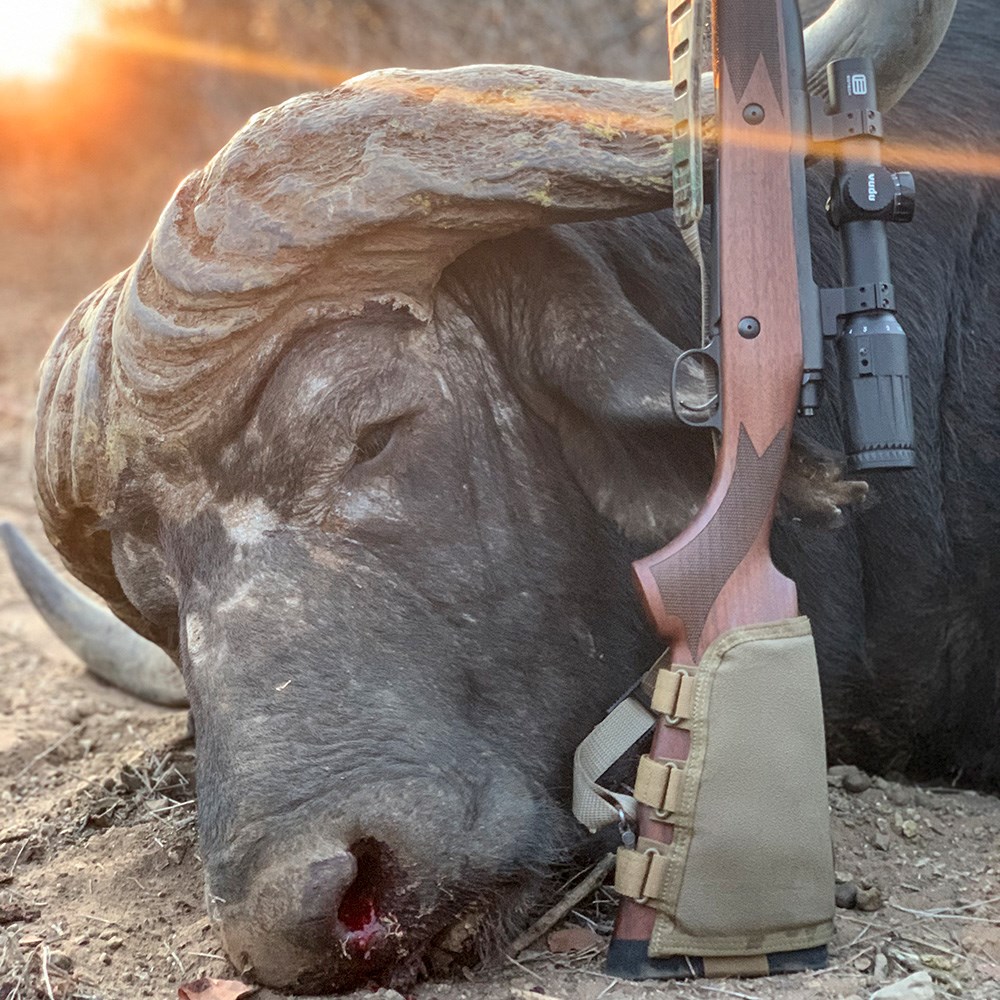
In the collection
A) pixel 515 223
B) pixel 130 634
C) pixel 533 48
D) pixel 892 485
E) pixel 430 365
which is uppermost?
pixel 533 48

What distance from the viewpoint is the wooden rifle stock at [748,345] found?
2.63 meters

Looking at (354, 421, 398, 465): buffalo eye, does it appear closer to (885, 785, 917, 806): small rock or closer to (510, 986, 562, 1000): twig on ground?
(510, 986, 562, 1000): twig on ground

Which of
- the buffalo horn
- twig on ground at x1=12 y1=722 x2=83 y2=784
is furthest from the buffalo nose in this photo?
the buffalo horn

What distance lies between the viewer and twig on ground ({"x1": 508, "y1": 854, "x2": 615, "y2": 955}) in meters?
2.79

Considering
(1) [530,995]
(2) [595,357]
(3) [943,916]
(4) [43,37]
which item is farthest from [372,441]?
(4) [43,37]

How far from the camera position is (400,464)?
9.70 feet

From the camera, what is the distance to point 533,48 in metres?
9.45

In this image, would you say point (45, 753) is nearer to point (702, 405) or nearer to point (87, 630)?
point (87, 630)

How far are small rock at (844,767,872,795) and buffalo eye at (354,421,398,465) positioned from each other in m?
1.50

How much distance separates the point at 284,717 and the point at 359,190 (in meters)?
1.09

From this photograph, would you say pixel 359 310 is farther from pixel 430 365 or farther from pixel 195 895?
pixel 195 895

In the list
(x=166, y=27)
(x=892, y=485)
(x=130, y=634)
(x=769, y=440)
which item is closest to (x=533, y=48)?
(x=166, y=27)

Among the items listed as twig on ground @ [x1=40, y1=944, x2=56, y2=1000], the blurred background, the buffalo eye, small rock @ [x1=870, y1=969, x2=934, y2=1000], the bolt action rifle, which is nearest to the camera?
small rock @ [x1=870, y1=969, x2=934, y2=1000]

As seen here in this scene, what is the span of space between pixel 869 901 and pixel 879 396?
1.07 m
